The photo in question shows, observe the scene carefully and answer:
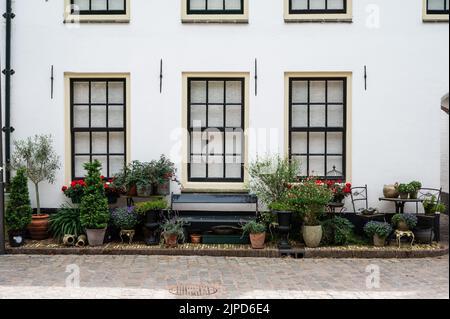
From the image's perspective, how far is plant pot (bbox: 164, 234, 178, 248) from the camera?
9.72 meters

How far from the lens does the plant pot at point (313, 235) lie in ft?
31.6

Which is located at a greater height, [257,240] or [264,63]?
[264,63]

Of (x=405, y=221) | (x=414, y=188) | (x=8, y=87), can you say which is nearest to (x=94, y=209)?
(x=8, y=87)

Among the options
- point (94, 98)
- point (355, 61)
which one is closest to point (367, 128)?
point (355, 61)

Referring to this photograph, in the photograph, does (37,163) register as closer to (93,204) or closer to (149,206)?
(93,204)

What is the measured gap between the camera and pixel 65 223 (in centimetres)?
1020

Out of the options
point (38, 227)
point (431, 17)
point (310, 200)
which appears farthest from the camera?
point (431, 17)

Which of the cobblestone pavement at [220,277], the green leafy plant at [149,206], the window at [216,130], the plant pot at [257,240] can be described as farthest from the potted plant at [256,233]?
the green leafy plant at [149,206]

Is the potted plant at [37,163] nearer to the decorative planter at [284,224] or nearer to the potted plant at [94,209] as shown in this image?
the potted plant at [94,209]

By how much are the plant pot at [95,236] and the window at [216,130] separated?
213 centimetres

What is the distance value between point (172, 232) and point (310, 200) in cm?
256

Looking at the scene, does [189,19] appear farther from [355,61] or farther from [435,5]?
[435,5]

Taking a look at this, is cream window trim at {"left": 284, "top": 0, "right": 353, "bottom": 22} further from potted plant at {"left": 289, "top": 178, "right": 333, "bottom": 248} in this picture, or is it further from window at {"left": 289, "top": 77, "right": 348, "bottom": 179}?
potted plant at {"left": 289, "top": 178, "right": 333, "bottom": 248}

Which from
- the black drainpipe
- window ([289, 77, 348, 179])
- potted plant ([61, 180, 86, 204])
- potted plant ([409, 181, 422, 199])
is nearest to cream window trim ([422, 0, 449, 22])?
window ([289, 77, 348, 179])
